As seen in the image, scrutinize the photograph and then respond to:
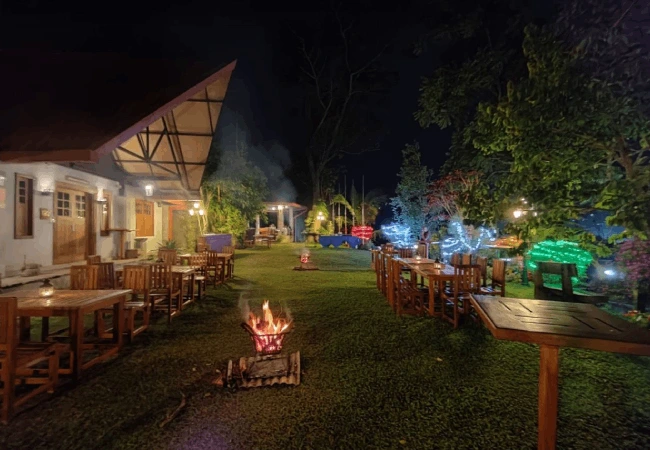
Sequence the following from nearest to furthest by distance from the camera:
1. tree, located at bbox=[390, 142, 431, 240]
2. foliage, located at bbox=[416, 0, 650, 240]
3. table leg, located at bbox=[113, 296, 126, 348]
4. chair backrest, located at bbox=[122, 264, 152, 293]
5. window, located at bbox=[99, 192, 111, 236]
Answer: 1. foliage, located at bbox=[416, 0, 650, 240]
2. table leg, located at bbox=[113, 296, 126, 348]
3. chair backrest, located at bbox=[122, 264, 152, 293]
4. window, located at bbox=[99, 192, 111, 236]
5. tree, located at bbox=[390, 142, 431, 240]

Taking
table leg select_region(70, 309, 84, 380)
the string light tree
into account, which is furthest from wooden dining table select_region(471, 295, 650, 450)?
the string light tree

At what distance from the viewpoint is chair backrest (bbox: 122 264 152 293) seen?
5.49m

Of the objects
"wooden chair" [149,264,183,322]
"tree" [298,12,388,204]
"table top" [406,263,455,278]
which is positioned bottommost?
"wooden chair" [149,264,183,322]

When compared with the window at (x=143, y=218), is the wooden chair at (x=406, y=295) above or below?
below

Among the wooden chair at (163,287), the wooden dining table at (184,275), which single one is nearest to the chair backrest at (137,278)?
the wooden chair at (163,287)

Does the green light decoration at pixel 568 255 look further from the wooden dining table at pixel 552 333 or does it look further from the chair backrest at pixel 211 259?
the chair backrest at pixel 211 259

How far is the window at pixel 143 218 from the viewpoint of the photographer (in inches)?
541

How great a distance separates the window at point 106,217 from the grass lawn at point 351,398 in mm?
7000

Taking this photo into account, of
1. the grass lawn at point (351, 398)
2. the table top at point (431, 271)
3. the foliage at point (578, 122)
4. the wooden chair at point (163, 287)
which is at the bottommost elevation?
the grass lawn at point (351, 398)

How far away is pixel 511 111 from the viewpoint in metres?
5.06

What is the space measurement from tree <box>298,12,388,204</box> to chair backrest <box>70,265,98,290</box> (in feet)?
73.6

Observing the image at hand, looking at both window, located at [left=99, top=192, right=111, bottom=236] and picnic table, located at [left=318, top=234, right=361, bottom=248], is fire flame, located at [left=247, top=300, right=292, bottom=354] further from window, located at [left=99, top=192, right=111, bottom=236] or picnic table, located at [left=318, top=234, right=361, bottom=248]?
picnic table, located at [left=318, top=234, right=361, bottom=248]

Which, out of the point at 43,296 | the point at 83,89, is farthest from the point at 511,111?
the point at 83,89

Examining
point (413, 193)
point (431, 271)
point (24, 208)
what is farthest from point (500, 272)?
point (413, 193)
